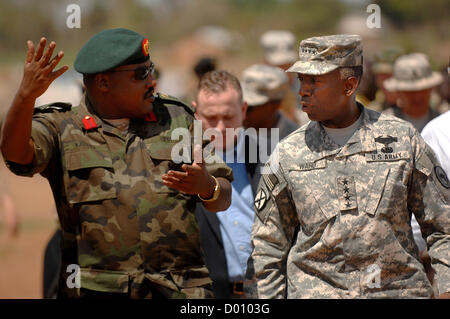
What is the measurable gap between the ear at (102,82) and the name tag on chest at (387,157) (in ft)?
4.63

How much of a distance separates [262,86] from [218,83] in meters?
0.89

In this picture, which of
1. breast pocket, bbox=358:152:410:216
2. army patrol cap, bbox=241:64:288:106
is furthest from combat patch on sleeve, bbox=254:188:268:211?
army patrol cap, bbox=241:64:288:106

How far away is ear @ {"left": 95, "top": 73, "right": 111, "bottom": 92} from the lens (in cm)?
427

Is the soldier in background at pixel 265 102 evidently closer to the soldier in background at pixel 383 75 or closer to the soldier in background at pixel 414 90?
the soldier in background at pixel 414 90

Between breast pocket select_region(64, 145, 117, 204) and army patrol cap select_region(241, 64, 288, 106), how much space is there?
91.1 inches

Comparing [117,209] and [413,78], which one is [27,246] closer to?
[413,78]

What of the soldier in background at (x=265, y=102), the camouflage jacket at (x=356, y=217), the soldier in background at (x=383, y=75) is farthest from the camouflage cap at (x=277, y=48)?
the camouflage jacket at (x=356, y=217)

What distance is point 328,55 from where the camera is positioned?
162 inches

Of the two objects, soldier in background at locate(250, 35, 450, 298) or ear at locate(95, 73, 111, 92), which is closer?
soldier in background at locate(250, 35, 450, 298)

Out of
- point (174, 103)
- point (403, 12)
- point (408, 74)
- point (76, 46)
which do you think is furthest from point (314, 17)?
point (174, 103)

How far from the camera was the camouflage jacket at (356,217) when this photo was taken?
155 inches

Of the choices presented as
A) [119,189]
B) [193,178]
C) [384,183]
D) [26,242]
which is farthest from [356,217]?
[26,242]

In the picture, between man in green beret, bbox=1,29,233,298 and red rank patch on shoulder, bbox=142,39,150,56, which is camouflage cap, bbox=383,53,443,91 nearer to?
man in green beret, bbox=1,29,233,298
